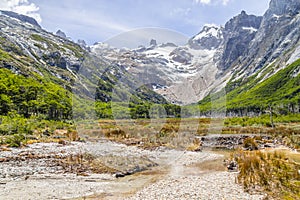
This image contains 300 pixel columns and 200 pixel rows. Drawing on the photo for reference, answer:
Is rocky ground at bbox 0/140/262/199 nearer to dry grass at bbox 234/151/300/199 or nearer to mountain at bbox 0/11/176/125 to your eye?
dry grass at bbox 234/151/300/199

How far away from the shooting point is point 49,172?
19125mm

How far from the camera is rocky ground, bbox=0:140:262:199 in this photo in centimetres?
1410

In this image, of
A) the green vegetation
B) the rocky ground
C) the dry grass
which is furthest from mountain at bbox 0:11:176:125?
the green vegetation

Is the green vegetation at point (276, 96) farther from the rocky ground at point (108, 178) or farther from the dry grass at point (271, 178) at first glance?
the dry grass at point (271, 178)

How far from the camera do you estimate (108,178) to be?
18.1 meters

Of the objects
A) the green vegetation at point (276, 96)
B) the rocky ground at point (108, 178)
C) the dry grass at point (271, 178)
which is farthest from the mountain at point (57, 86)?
the green vegetation at point (276, 96)

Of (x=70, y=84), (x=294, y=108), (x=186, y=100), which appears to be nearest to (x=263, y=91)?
(x=294, y=108)

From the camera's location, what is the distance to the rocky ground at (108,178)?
14.1m

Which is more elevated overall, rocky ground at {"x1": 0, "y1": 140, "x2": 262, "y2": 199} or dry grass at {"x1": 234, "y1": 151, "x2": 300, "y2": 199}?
dry grass at {"x1": 234, "y1": 151, "x2": 300, "y2": 199}

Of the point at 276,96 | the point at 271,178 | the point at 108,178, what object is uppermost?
the point at 276,96

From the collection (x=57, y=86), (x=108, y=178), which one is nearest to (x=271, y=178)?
(x=108, y=178)

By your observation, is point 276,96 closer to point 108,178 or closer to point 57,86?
point 57,86

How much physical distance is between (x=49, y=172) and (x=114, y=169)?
15.2 feet

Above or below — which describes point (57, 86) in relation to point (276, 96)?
above
